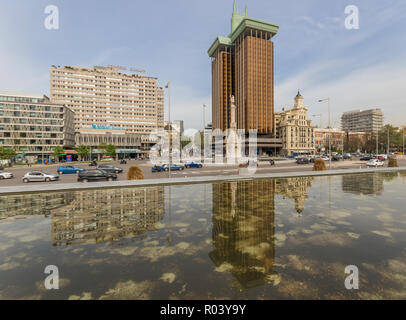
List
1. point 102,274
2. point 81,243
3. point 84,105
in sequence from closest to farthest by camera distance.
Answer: point 102,274 → point 81,243 → point 84,105

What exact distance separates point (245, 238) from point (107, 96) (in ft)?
387

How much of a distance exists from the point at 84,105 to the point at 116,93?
17.7 meters

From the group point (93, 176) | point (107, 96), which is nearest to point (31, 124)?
point (107, 96)

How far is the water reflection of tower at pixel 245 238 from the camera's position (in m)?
5.48

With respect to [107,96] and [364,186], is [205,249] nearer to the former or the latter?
[364,186]

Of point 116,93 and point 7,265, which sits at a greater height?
point 116,93

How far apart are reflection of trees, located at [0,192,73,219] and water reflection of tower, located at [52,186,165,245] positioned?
799 millimetres

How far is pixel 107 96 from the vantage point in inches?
4129

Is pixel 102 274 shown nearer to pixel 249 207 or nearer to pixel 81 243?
pixel 81 243

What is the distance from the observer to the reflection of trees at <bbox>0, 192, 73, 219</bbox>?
11466mm

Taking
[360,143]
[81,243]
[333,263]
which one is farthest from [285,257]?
[360,143]

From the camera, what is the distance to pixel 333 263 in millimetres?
5852

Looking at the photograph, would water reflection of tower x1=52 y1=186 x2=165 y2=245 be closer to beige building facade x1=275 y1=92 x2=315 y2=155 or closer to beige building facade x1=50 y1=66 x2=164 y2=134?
beige building facade x1=50 y1=66 x2=164 y2=134
